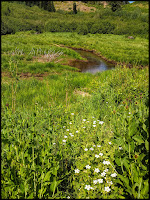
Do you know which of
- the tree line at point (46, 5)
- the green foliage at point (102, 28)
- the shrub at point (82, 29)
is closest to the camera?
the green foliage at point (102, 28)

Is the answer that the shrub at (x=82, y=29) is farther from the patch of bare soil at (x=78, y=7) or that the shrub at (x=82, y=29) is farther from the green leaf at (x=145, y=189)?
the green leaf at (x=145, y=189)

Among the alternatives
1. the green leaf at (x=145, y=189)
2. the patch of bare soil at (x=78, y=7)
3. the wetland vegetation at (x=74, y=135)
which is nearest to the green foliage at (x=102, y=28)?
the wetland vegetation at (x=74, y=135)

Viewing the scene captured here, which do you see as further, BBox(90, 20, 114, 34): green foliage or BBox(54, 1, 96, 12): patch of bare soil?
BBox(54, 1, 96, 12): patch of bare soil

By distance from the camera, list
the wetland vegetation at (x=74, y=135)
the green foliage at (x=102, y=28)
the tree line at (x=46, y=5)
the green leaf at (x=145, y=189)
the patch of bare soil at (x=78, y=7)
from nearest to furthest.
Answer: the green leaf at (x=145, y=189)
the wetland vegetation at (x=74, y=135)
the green foliage at (x=102, y=28)
the tree line at (x=46, y=5)
the patch of bare soil at (x=78, y=7)

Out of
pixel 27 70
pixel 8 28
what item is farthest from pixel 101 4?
pixel 27 70

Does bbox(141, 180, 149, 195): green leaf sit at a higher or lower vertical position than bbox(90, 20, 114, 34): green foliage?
lower

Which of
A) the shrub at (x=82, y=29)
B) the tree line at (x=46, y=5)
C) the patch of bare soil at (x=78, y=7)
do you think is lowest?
the shrub at (x=82, y=29)

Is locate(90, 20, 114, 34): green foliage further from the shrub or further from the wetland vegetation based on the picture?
the wetland vegetation

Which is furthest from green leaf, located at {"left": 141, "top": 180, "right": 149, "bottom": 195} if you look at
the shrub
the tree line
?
A: the tree line

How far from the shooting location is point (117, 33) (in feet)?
115

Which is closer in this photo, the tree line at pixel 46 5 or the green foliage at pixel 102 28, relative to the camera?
the green foliage at pixel 102 28

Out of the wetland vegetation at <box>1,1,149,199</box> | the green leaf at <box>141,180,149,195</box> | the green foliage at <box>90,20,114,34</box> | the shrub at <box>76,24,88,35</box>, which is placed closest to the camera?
the green leaf at <box>141,180,149,195</box>

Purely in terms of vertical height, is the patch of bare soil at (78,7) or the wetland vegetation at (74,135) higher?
the patch of bare soil at (78,7)

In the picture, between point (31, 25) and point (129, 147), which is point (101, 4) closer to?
point (31, 25)
